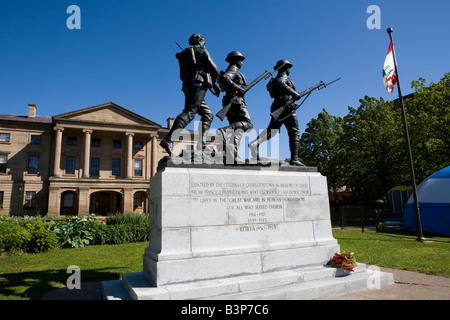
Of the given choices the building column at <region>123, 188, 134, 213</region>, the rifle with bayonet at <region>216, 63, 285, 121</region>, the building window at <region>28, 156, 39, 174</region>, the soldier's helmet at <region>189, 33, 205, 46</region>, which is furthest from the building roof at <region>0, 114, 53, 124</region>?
the rifle with bayonet at <region>216, 63, 285, 121</region>

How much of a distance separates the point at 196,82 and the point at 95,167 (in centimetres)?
4444

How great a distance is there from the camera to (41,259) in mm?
10898

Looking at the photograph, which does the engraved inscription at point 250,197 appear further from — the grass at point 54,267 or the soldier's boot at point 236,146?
the grass at point 54,267

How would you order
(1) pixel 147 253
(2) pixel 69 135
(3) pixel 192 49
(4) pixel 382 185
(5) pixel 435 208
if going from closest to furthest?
(1) pixel 147 253 → (3) pixel 192 49 → (5) pixel 435 208 → (4) pixel 382 185 → (2) pixel 69 135

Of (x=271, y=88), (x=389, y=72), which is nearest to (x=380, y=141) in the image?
(x=389, y=72)

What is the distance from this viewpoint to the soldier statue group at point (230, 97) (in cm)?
686

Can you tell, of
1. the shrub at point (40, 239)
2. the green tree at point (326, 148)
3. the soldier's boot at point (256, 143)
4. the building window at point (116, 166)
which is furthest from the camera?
the building window at point (116, 166)

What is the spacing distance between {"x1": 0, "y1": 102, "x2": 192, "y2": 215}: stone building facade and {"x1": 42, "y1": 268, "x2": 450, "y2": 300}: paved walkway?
129 ft

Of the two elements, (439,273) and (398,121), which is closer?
(439,273)

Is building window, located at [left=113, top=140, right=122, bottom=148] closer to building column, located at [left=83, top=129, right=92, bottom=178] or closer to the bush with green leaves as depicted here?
building column, located at [left=83, top=129, right=92, bottom=178]

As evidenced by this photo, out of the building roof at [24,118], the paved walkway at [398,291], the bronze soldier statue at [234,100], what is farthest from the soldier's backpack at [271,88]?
the building roof at [24,118]

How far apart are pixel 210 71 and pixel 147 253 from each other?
4532 millimetres
